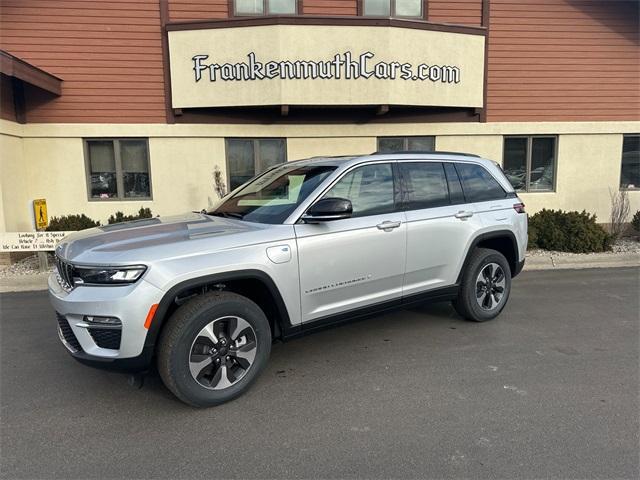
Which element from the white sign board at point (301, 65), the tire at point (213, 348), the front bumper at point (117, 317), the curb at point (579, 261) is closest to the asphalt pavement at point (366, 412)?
the tire at point (213, 348)

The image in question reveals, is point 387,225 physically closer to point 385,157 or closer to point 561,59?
point 385,157

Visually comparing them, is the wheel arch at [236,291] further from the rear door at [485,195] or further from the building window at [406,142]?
the building window at [406,142]

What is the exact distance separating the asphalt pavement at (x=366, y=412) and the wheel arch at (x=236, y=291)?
57 cm

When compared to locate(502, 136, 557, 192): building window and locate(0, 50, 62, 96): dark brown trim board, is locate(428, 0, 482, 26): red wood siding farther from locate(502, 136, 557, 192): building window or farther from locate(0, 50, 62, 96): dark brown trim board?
locate(0, 50, 62, 96): dark brown trim board

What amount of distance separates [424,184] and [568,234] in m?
5.57

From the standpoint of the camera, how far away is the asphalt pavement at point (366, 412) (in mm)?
2588

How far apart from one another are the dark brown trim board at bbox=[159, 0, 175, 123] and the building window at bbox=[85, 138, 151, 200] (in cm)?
81

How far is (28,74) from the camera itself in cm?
804

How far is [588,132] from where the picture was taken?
415 inches

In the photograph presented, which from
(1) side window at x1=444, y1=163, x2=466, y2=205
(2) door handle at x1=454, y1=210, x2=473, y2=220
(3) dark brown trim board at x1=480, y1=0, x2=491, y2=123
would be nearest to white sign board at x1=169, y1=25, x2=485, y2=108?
(3) dark brown trim board at x1=480, y1=0, x2=491, y2=123

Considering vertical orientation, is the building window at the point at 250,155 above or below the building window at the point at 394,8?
below

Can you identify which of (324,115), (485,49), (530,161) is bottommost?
(530,161)

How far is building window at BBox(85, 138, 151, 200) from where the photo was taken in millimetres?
9508

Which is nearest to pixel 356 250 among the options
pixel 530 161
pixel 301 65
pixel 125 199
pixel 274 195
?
pixel 274 195
